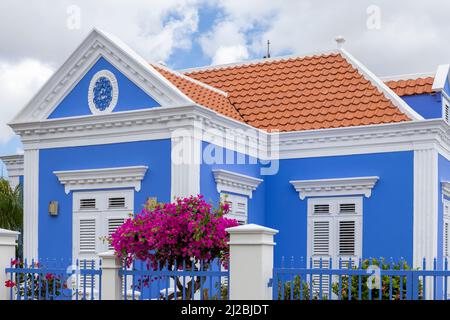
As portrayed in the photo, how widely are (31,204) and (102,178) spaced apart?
1.79 metres

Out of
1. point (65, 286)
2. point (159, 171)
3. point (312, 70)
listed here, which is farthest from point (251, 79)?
point (65, 286)

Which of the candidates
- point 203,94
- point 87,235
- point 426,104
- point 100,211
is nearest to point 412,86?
point 426,104

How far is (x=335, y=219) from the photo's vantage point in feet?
47.4

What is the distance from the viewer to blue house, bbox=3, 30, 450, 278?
13.3 meters

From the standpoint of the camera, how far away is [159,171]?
43.3ft

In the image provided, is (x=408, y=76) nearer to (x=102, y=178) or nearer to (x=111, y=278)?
(x=102, y=178)

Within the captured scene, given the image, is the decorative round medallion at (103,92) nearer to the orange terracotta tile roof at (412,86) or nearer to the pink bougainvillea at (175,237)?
the pink bougainvillea at (175,237)

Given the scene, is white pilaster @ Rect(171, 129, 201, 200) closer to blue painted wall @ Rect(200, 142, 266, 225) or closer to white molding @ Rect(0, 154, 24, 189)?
blue painted wall @ Rect(200, 142, 266, 225)

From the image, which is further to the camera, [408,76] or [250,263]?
[408,76]

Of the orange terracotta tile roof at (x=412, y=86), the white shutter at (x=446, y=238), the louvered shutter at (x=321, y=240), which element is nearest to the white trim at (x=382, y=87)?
the orange terracotta tile roof at (x=412, y=86)

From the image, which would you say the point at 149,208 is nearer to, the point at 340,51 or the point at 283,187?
the point at 283,187

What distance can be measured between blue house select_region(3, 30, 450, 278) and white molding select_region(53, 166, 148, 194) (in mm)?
21

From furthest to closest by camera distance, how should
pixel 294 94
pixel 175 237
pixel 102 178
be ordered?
pixel 294 94, pixel 102 178, pixel 175 237

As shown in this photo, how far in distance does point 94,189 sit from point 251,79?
494cm
